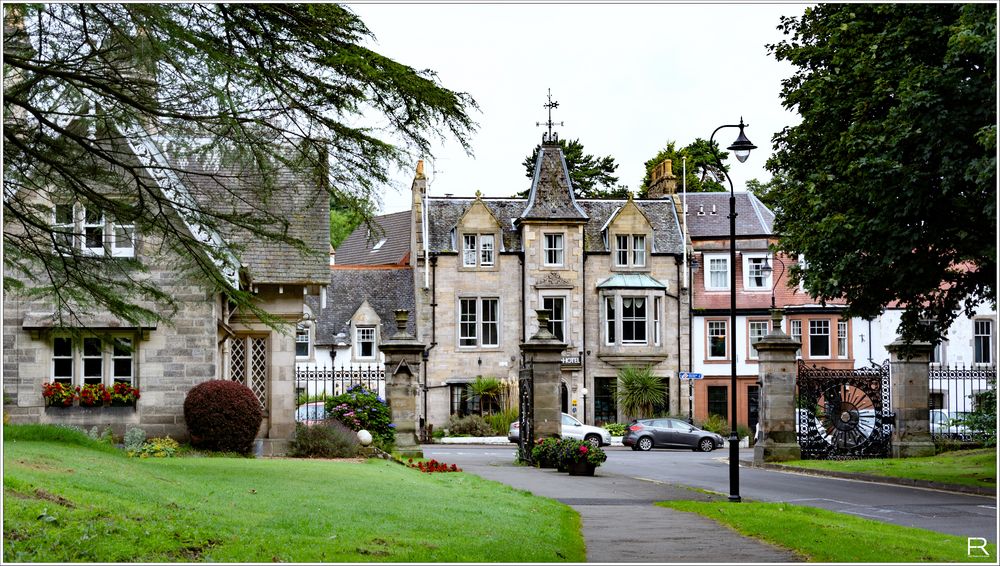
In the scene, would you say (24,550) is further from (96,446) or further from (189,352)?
(189,352)

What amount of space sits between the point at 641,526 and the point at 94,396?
15.4m

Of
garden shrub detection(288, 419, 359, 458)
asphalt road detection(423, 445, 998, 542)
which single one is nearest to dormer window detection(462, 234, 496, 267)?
asphalt road detection(423, 445, 998, 542)

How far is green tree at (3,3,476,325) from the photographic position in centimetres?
1197

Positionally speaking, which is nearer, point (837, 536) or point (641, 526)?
point (837, 536)

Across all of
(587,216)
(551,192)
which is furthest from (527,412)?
(587,216)

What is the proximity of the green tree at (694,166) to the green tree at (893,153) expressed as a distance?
128ft

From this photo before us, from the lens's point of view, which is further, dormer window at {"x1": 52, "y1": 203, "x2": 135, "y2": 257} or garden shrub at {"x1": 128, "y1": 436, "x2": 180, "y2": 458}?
garden shrub at {"x1": 128, "y1": 436, "x2": 180, "y2": 458}

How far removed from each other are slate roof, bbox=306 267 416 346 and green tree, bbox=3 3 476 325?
3783cm

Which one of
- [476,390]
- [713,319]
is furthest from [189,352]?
[713,319]

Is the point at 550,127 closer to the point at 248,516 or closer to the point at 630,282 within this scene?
the point at 630,282

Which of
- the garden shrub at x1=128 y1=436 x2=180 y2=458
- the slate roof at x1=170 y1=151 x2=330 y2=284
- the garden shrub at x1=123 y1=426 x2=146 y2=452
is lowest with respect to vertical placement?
the garden shrub at x1=128 y1=436 x2=180 y2=458

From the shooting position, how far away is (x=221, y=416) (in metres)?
24.9

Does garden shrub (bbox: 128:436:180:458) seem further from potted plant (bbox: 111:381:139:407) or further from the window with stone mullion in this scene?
the window with stone mullion

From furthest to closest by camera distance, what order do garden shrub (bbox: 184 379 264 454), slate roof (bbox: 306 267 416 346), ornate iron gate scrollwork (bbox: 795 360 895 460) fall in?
slate roof (bbox: 306 267 416 346), ornate iron gate scrollwork (bbox: 795 360 895 460), garden shrub (bbox: 184 379 264 454)
